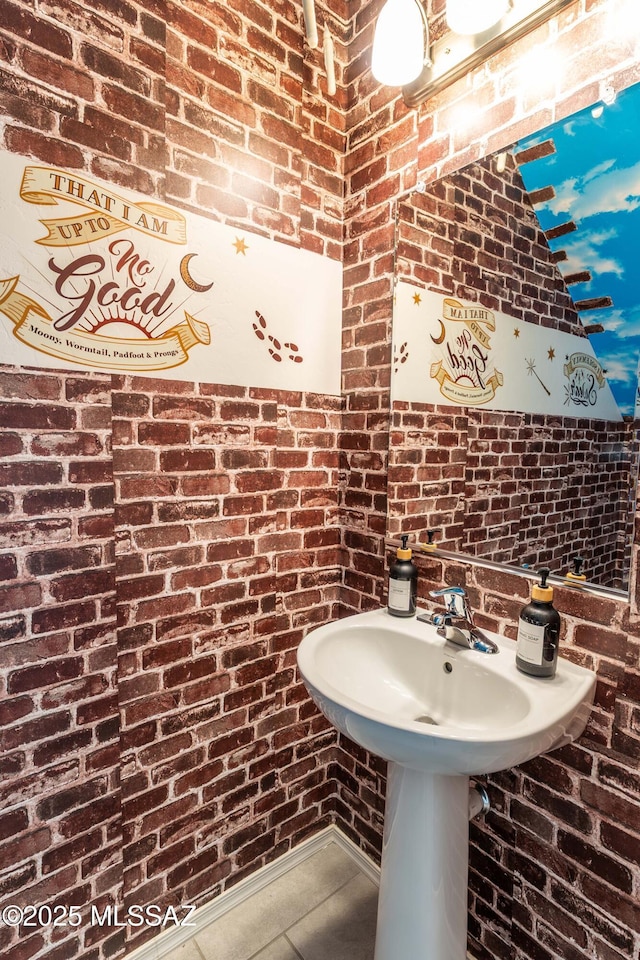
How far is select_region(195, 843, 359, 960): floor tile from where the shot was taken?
1.39 metres

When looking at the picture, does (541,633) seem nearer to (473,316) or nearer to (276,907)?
(473,316)

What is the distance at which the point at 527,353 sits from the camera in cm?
125

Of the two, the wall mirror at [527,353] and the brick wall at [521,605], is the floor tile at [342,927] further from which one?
the wall mirror at [527,353]

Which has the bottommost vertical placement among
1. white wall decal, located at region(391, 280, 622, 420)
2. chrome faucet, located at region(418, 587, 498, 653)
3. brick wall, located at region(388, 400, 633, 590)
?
chrome faucet, located at region(418, 587, 498, 653)

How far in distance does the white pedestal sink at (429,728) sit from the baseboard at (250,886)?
56cm

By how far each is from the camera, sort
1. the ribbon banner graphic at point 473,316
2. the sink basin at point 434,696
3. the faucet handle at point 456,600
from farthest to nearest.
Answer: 1. the ribbon banner graphic at point 473,316
2. the faucet handle at point 456,600
3. the sink basin at point 434,696

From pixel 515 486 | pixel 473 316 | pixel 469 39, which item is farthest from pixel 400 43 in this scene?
pixel 515 486

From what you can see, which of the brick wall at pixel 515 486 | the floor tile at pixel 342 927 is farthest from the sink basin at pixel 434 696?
the floor tile at pixel 342 927

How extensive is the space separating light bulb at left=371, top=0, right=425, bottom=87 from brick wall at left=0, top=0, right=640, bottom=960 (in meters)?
0.11

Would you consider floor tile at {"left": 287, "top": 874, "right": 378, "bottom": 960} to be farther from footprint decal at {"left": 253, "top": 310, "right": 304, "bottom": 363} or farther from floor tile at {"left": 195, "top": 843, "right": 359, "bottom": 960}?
footprint decal at {"left": 253, "top": 310, "right": 304, "bottom": 363}

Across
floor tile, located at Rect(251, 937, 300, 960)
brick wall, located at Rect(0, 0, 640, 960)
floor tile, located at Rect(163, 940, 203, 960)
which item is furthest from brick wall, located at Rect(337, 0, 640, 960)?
floor tile, located at Rect(163, 940, 203, 960)

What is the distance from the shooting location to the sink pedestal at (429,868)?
107cm

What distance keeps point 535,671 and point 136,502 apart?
1095mm

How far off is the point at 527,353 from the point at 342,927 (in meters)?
1.87
